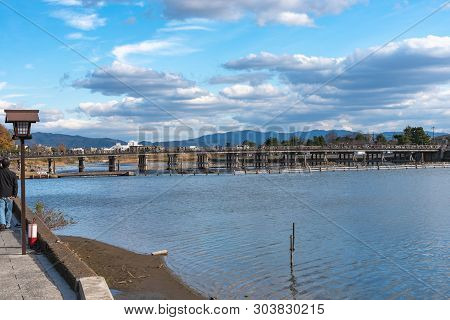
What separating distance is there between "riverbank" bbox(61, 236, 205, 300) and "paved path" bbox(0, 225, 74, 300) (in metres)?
2.67

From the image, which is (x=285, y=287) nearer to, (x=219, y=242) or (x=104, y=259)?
(x=104, y=259)

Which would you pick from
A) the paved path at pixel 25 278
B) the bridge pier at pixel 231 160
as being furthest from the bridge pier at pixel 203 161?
the paved path at pixel 25 278

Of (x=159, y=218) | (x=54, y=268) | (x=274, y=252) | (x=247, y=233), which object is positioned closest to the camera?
(x=54, y=268)

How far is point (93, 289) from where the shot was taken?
10227 millimetres

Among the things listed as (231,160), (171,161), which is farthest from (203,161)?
(231,160)

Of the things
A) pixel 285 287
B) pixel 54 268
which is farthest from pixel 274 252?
pixel 54 268

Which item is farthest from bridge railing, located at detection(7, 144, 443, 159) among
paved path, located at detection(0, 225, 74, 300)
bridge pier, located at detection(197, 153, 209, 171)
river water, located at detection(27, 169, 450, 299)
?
paved path, located at detection(0, 225, 74, 300)

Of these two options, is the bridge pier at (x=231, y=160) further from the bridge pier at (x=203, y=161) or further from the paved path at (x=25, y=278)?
the paved path at (x=25, y=278)

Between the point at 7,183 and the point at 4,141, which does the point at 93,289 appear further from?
the point at 4,141

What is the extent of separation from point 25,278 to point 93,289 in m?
2.99

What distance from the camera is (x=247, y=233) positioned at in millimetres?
30188

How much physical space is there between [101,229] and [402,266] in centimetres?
1954

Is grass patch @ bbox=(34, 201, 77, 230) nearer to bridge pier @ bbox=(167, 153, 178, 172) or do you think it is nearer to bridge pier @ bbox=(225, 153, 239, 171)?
bridge pier @ bbox=(167, 153, 178, 172)

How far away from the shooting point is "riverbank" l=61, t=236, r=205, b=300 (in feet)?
52.6
